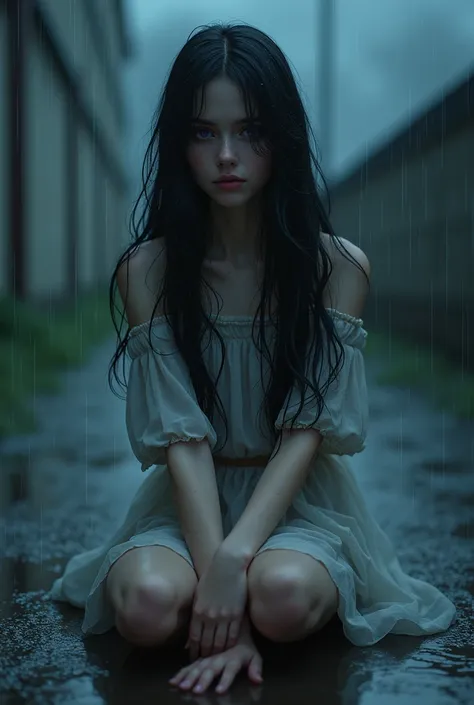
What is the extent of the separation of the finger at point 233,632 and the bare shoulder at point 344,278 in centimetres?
79

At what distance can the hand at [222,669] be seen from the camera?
2080 mm

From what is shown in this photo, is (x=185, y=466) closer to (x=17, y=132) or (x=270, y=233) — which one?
(x=270, y=233)

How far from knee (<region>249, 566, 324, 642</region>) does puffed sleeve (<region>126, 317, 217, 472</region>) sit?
39 centimetres

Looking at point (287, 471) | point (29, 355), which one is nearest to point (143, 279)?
point (287, 471)

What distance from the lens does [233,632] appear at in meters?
2.17

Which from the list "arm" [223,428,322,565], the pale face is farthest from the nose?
"arm" [223,428,322,565]

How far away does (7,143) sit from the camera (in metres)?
9.23

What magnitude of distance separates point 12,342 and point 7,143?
1.89m

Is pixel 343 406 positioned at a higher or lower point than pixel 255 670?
higher

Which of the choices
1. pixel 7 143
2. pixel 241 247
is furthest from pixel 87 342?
pixel 241 247

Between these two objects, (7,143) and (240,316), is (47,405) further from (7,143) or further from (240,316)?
(240,316)

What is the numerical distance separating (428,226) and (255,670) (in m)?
7.27

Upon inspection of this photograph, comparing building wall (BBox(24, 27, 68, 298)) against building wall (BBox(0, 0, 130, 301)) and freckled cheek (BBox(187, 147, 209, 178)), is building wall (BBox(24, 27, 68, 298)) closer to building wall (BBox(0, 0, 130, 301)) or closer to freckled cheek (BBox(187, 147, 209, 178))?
building wall (BBox(0, 0, 130, 301))

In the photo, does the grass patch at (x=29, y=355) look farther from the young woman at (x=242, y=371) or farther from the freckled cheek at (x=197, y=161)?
the freckled cheek at (x=197, y=161)
